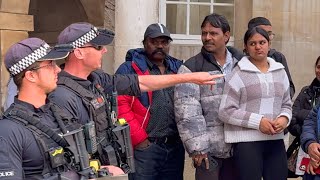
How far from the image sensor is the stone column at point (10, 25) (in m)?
7.75

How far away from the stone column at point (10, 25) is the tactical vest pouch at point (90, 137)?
171 inches

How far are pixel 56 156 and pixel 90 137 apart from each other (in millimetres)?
446

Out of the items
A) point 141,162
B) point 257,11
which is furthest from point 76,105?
point 257,11

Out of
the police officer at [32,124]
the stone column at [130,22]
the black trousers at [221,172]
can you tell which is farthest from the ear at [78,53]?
the stone column at [130,22]

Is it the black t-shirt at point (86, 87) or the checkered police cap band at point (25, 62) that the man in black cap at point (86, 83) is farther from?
the checkered police cap band at point (25, 62)

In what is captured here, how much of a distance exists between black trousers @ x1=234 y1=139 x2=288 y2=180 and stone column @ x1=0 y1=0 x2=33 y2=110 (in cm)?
375

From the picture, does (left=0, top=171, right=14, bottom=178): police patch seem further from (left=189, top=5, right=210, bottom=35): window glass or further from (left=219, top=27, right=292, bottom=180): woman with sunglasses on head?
(left=189, top=5, right=210, bottom=35): window glass

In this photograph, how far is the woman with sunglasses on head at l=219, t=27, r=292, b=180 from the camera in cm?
497

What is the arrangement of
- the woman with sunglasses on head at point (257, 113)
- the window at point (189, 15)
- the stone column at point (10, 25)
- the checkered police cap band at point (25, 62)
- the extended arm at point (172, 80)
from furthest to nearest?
the window at point (189, 15)
the stone column at point (10, 25)
the woman with sunglasses on head at point (257, 113)
the extended arm at point (172, 80)
the checkered police cap band at point (25, 62)

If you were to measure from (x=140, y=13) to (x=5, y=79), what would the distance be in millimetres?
1985

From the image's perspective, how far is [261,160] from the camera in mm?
5059

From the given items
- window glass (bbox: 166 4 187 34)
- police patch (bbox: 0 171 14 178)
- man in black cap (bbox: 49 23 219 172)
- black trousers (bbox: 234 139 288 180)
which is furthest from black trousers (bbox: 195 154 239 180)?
window glass (bbox: 166 4 187 34)

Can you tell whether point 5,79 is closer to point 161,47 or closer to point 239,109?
point 161,47

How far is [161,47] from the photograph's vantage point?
5.31 m
